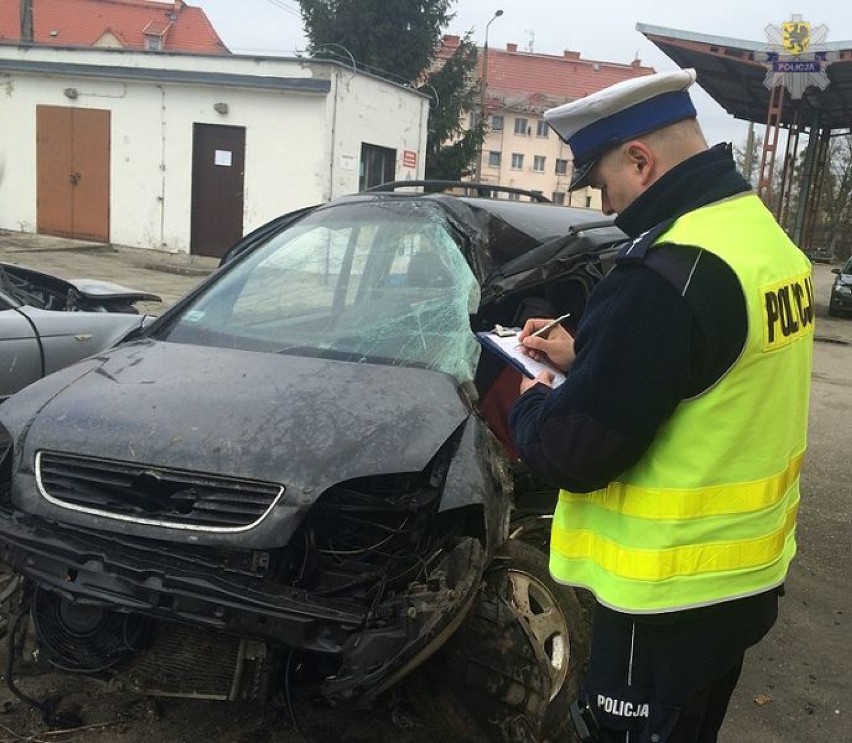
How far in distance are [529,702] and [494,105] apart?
5967 cm

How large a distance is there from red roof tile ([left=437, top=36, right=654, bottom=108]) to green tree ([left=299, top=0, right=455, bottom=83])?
1508 inches

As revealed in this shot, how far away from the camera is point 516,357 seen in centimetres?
203

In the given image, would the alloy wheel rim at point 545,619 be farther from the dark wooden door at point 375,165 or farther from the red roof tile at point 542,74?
the red roof tile at point 542,74

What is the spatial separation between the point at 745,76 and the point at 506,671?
18.7m

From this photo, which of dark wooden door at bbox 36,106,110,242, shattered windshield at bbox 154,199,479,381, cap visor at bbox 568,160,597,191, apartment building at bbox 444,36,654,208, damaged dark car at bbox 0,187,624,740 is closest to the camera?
cap visor at bbox 568,160,597,191

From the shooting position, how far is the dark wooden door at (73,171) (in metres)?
17.2

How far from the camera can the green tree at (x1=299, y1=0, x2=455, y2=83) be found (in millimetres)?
23312

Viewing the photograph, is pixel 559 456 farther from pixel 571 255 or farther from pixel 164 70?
Answer: pixel 164 70

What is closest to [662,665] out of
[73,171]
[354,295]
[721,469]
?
[721,469]

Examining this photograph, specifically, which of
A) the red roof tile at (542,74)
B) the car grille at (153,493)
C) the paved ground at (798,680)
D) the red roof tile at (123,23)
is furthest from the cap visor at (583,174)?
the red roof tile at (542,74)

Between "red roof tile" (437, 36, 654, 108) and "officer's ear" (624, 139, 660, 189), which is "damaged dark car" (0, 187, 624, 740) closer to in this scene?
"officer's ear" (624, 139, 660, 189)

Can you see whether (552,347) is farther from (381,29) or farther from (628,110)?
(381,29)

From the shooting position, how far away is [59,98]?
56.6 feet

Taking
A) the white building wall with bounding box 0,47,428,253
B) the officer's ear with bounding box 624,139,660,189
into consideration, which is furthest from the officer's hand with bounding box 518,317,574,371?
the white building wall with bounding box 0,47,428,253
